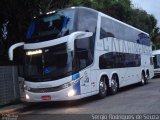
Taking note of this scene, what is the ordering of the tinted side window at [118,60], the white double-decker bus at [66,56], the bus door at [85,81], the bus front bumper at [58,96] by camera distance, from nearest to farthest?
the bus front bumper at [58,96], the white double-decker bus at [66,56], the bus door at [85,81], the tinted side window at [118,60]

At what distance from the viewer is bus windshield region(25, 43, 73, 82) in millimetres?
15688

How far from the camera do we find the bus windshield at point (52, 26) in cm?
1617

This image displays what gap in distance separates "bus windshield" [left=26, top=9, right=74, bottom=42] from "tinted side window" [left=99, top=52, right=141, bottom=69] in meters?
2.83

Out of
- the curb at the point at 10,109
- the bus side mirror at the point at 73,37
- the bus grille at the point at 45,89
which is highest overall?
the bus side mirror at the point at 73,37

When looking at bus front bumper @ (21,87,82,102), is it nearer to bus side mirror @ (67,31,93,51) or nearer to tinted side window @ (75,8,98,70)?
tinted side window @ (75,8,98,70)

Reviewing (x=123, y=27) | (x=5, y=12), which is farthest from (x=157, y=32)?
(x=5, y=12)

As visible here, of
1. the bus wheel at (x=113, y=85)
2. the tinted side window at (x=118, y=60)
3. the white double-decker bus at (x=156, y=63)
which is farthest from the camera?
the white double-decker bus at (x=156, y=63)

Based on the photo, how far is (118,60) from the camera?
2123 cm

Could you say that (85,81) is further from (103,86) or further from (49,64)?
(103,86)

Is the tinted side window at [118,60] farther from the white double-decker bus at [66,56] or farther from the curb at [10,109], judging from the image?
the curb at [10,109]

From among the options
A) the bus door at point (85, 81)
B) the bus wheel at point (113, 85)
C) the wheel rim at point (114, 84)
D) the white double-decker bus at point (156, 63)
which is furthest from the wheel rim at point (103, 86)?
the white double-decker bus at point (156, 63)

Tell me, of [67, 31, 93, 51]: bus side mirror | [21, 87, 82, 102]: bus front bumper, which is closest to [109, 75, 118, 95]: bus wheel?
[21, 87, 82, 102]: bus front bumper

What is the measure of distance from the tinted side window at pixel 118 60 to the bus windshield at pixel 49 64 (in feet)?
9.53

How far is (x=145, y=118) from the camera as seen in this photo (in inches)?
445
